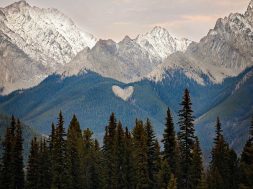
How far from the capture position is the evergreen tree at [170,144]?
328 ft

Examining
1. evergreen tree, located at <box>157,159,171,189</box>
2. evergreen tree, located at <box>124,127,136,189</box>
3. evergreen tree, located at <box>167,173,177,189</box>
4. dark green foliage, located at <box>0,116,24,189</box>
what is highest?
dark green foliage, located at <box>0,116,24,189</box>

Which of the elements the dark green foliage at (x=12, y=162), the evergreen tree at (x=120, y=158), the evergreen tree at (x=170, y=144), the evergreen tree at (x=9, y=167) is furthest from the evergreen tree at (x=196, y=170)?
the evergreen tree at (x=9, y=167)

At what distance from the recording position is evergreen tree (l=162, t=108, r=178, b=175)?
100 m

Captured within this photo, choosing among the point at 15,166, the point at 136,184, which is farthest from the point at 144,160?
the point at 15,166

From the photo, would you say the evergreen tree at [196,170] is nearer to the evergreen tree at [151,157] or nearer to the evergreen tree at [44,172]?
the evergreen tree at [151,157]

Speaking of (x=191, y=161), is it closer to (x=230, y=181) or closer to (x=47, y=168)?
(x=230, y=181)

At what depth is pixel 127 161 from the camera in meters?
108

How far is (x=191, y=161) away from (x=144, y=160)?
9715 millimetres

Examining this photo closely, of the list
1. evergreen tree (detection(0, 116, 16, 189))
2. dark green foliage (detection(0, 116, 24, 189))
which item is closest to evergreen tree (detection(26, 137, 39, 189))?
dark green foliage (detection(0, 116, 24, 189))

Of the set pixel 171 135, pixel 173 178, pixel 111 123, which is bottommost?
pixel 173 178

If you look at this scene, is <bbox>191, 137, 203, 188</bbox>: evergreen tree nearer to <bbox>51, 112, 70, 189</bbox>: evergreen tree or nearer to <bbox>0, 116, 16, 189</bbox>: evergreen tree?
<bbox>51, 112, 70, 189</bbox>: evergreen tree

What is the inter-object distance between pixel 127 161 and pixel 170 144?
33.6ft

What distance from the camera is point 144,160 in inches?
4109

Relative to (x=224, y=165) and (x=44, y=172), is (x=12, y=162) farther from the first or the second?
(x=224, y=165)
